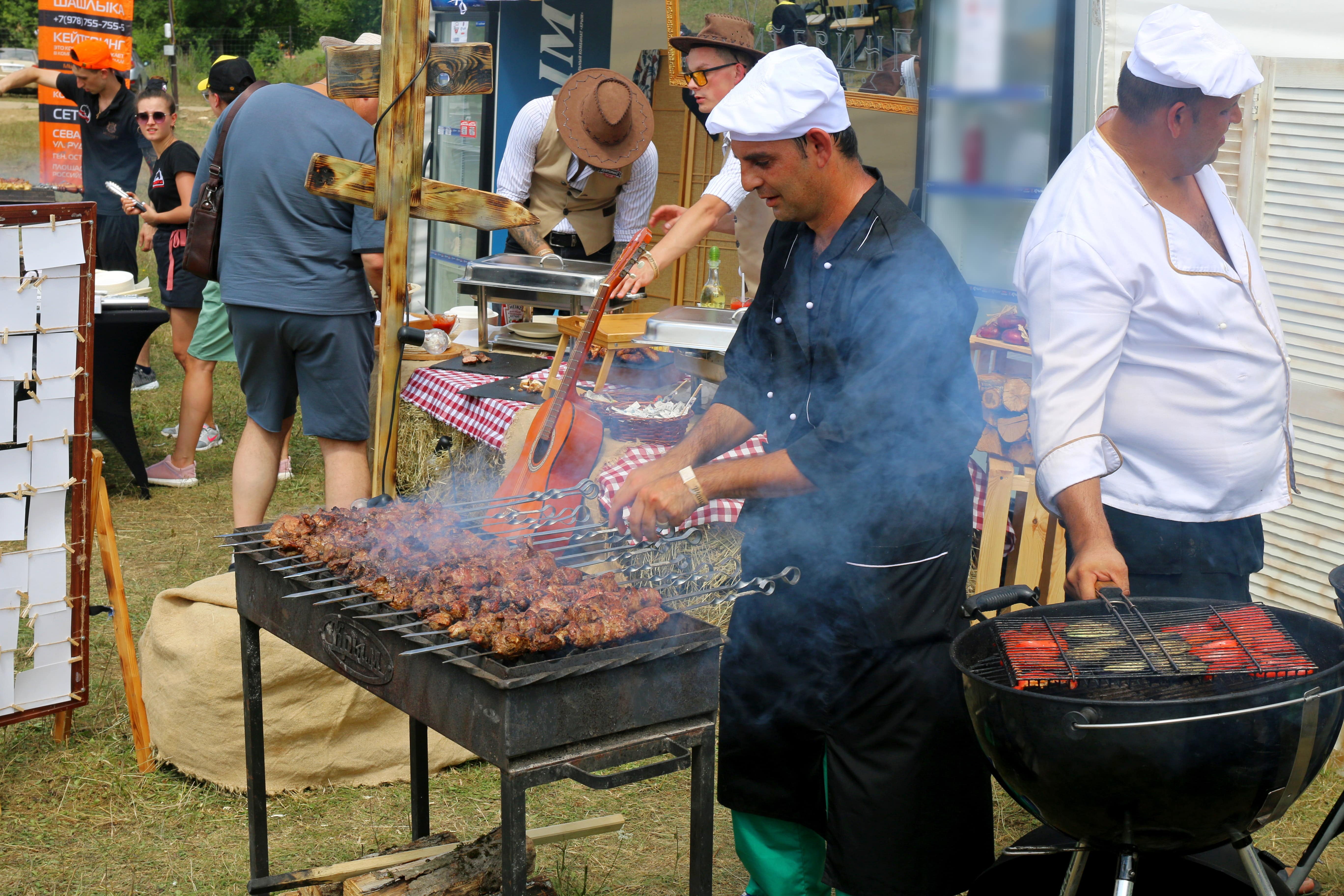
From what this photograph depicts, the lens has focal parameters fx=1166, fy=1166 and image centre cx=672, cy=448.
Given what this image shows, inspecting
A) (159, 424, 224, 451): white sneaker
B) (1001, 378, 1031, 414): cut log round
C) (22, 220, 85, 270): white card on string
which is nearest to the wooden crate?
(1001, 378, 1031, 414): cut log round

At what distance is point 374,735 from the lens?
3.99 metres

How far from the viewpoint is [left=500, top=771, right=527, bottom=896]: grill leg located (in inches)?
83.0

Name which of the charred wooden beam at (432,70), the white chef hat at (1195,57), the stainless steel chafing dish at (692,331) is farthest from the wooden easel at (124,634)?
the white chef hat at (1195,57)

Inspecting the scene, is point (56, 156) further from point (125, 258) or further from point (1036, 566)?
point (1036, 566)

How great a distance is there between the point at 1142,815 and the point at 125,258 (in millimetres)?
8307

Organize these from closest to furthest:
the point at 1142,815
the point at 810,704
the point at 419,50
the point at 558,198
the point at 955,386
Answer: the point at 1142,815 < the point at 955,386 < the point at 810,704 < the point at 419,50 < the point at 558,198

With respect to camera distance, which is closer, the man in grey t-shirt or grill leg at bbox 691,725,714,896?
grill leg at bbox 691,725,714,896

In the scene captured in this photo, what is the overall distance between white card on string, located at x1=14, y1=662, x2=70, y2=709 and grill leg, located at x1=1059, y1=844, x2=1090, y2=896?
3.15 metres

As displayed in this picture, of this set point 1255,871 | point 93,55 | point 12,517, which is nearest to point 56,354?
point 12,517

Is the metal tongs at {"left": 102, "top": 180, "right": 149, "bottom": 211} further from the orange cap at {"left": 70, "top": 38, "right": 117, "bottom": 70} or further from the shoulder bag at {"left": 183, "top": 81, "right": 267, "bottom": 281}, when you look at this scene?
the shoulder bag at {"left": 183, "top": 81, "right": 267, "bottom": 281}

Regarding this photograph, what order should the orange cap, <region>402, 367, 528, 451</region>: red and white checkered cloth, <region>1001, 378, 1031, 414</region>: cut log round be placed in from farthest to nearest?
the orange cap < <region>402, 367, 528, 451</region>: red and white checkered cloth < <region>1001, 378, 1031, 414</region>: cut log round

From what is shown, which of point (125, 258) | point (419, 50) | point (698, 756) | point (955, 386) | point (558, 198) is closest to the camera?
point (698, 756)

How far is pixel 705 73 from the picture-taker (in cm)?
561

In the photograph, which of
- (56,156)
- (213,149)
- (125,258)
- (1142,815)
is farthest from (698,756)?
(56,156)
